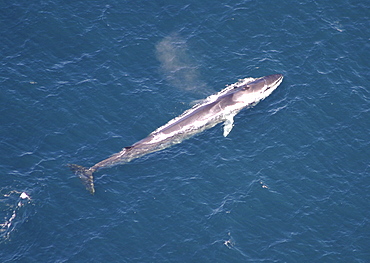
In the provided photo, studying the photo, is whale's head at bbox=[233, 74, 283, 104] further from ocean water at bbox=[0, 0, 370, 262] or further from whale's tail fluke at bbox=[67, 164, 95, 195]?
whale's tail fluke at bbox=[67, 164, 95, 195]

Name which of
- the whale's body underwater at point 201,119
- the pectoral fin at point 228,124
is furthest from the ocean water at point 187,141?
the whale's body underwater at point 201,119

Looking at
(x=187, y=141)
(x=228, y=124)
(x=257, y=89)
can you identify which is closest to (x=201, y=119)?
(x=187, y=141)

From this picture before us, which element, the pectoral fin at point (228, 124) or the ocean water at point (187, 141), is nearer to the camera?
the ocean water at point (187, 141)

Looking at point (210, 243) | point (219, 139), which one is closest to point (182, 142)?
point (219, 139)

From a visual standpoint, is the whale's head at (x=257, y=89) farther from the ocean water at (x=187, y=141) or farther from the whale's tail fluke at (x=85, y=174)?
the whale's tail fluke at (x=85, y=174)

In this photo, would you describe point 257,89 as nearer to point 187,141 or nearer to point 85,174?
point 187,141

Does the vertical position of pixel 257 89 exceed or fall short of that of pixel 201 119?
it exceeds it

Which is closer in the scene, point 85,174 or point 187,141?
point 85,174

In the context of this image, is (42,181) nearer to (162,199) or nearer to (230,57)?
(162,199)

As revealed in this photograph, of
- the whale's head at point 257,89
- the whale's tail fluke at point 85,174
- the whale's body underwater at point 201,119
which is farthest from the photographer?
the whale's head at point 257,89
